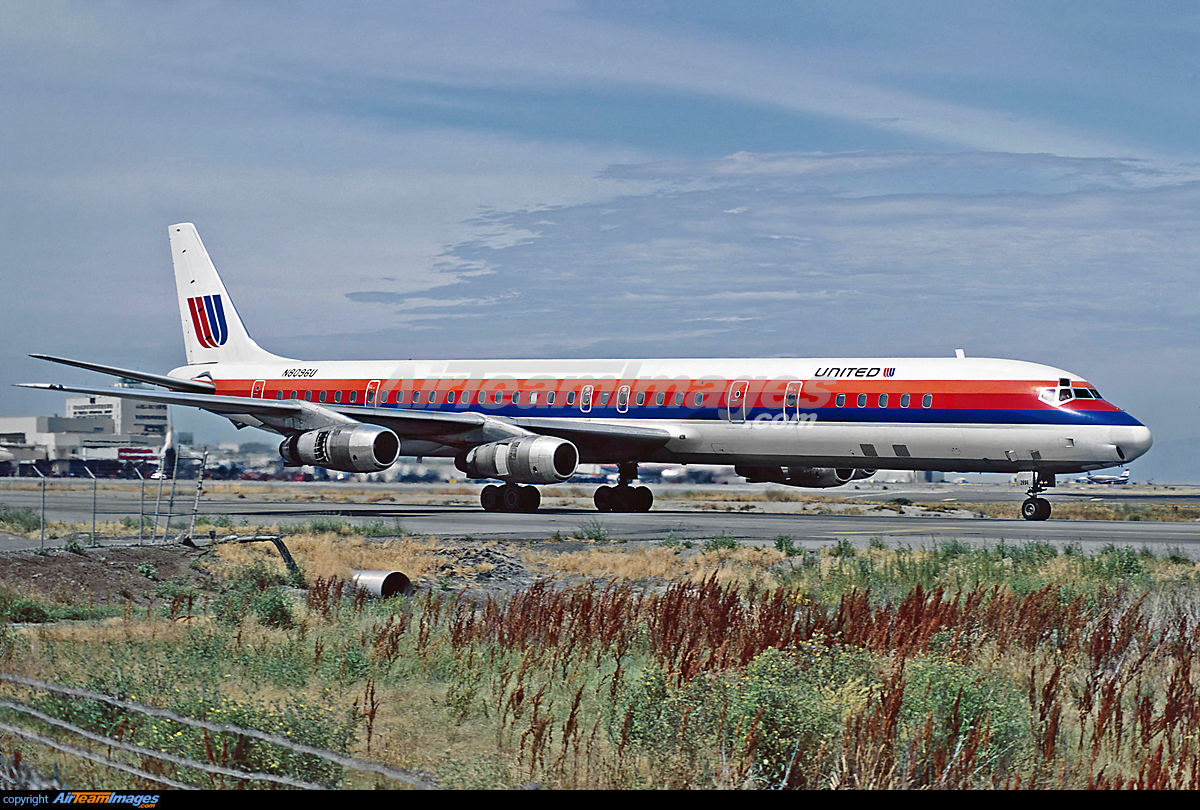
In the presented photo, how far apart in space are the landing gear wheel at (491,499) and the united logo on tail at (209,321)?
14251 mm

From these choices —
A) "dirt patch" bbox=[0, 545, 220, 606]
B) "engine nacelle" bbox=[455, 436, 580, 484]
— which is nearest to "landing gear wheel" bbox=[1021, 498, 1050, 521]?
"engine nacelle" bbox=[455, 436, 580, 484]

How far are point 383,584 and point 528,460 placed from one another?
60.0 feet

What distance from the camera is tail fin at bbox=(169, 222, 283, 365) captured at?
4597 cm

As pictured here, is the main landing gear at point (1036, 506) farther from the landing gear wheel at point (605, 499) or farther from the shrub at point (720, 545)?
the landing gear wheel at point (605, 499)

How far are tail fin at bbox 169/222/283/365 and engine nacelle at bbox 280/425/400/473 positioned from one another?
11865 millimetres

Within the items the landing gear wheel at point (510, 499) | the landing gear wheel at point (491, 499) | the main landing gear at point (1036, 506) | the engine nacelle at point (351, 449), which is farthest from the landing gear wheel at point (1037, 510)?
the engine nacelle at point (351, 449)

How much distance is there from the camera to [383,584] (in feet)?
49.8

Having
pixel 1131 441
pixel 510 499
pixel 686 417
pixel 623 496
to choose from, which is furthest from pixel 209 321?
pixel 1131 441

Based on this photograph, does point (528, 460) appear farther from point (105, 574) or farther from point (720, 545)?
point (105, 574)

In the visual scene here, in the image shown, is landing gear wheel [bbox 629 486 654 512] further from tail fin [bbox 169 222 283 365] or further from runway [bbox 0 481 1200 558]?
tail fin [bbox 169 222 283 365]

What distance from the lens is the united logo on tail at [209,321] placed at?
46375 millimetres
